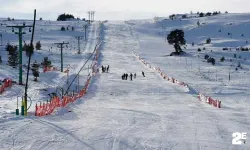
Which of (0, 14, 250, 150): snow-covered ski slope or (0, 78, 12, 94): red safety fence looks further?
(0, 78, 12, 94): red safety fence

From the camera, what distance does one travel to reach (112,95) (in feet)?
116

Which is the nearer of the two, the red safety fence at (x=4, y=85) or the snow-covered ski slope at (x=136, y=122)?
the snow-covered ski slope at (x=136, y=122)

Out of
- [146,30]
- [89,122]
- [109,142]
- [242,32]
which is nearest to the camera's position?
[109,142]

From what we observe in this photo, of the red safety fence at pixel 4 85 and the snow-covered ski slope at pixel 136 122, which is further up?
the red safety fence at pixel 4 85

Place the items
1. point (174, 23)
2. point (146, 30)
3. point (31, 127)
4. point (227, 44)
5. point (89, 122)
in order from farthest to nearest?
point (174, 23) < point (146, 30) < point (227, 44) < point (89, 122) < point (31, 127)

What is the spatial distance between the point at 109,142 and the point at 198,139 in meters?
3.35

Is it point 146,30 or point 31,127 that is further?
point 146,30

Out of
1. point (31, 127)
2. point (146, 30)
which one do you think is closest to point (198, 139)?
point (31, 127)

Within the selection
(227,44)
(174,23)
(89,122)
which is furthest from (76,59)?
(174,23)

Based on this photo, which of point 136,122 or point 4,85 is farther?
point 4,85

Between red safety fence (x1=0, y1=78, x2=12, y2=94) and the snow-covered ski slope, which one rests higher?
red safety fence (x1=0, y1=78, x2=12, y2=94)

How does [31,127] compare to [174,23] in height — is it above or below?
below

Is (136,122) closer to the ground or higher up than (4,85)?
closer to the ground

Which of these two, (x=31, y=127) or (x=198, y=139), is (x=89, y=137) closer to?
(x=31, y=127)
